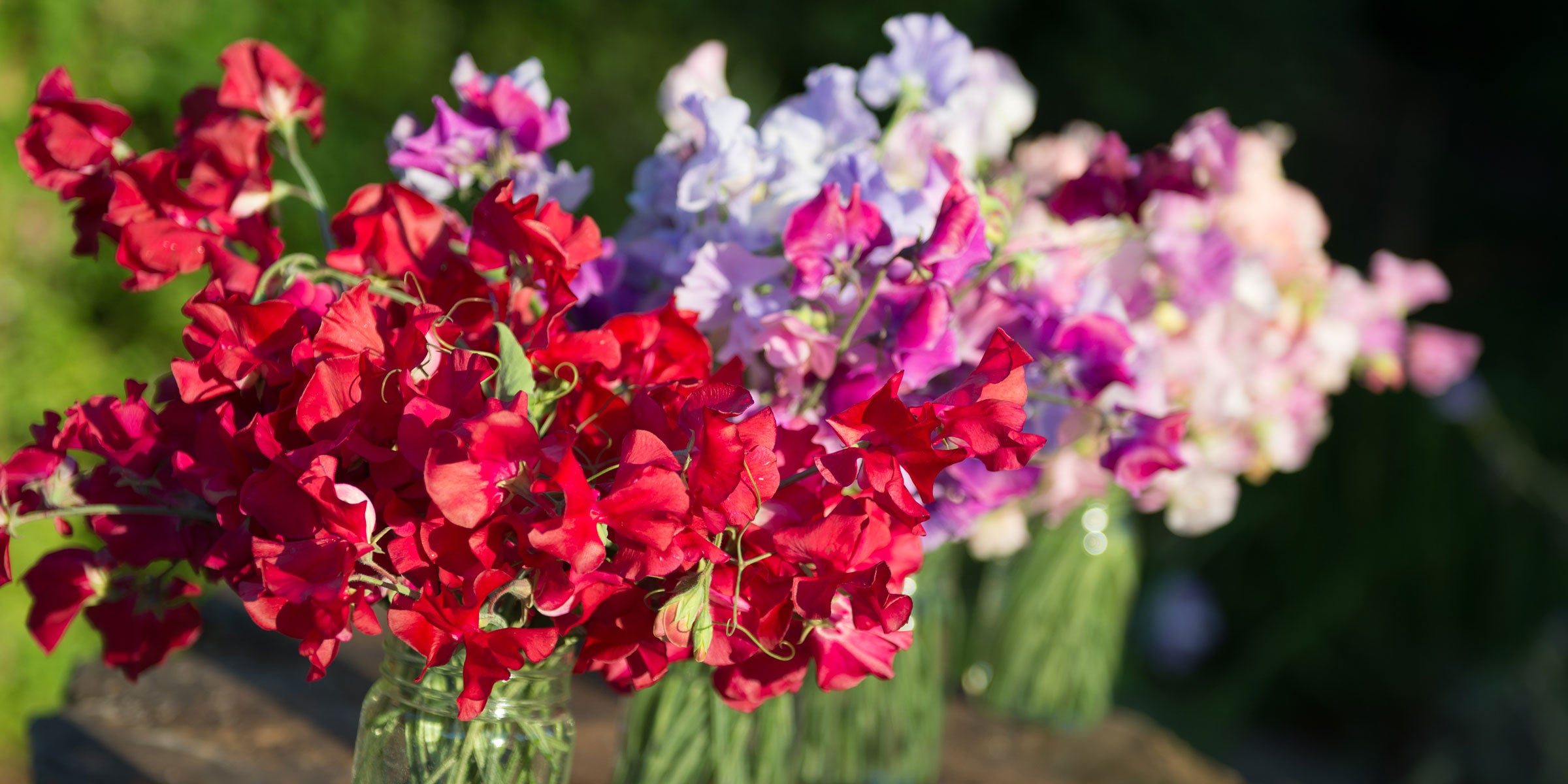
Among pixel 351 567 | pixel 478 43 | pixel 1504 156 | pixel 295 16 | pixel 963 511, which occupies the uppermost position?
pixel 1504 156

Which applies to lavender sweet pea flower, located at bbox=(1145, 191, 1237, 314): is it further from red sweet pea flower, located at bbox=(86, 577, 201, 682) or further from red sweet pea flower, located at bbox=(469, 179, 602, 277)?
red sweet pea flower, located at bbox=(86, 577, 201, 682)

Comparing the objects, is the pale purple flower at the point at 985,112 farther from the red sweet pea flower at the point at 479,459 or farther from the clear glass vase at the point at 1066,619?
the clear glass vase at the point at 1066,619

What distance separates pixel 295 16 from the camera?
2256 mm

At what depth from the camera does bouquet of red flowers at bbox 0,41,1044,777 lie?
459mm

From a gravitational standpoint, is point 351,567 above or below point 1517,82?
below

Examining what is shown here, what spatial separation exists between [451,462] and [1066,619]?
1.04m

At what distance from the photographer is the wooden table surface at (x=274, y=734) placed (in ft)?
3.19

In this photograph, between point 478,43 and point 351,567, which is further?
point 478,43

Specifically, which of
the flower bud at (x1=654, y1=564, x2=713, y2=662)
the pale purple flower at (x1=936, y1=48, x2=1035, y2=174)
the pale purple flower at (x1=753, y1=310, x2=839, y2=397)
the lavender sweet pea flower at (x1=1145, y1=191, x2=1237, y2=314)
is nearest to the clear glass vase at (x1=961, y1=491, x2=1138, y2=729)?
the lavender sweet pea flower at (x1=1145, y1=191, x2=1237, y2=314)

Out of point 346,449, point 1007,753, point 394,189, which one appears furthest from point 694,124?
→ point 1007,753

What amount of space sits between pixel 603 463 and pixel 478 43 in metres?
2.24

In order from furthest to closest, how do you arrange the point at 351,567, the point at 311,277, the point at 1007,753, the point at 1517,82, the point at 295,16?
1. the point at 1517,82
2. the point at 295,16
3. the point at 1007,753
4. the point at 311,277
5. the point at 351,567

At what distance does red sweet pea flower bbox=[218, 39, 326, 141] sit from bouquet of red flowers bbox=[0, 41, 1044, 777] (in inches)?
1.3

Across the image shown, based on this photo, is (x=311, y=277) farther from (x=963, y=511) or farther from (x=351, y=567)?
(x=963, y=511)
